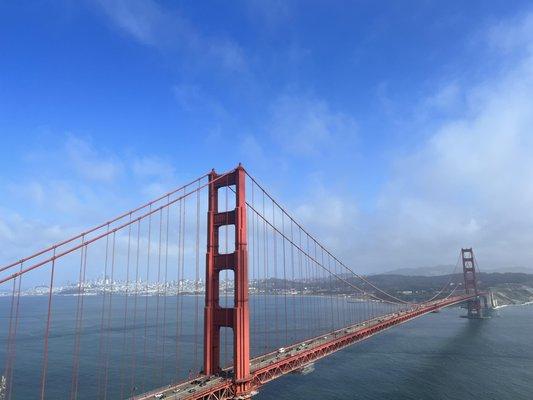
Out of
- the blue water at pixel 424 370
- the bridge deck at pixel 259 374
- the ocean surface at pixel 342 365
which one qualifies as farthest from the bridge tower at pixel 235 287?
the blue water at pixel 424 370

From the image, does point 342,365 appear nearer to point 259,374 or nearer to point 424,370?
point 424,370

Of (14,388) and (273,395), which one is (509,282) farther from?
(14,388)

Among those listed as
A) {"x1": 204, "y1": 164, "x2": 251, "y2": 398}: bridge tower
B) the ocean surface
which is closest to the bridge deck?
{"x1": 204, "y1": 164, "x2": 251, "y2": 398}: bridge tower

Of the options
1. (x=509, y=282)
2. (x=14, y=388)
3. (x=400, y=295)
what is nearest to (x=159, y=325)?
(x=14, y=388)

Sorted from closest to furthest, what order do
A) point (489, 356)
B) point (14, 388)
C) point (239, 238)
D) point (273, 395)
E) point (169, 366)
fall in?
1. point (239, 238)
2. point (273, 395)
3. point (14, 388)
4. point (169, 366)
5. point (489, 356)

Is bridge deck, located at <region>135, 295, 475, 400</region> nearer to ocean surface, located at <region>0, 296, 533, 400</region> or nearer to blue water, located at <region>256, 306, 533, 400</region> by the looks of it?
Answer: ocean surface, located at <region>0, 296, 533, 400</region>

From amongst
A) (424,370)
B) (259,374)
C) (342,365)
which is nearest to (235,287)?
(259,374)
